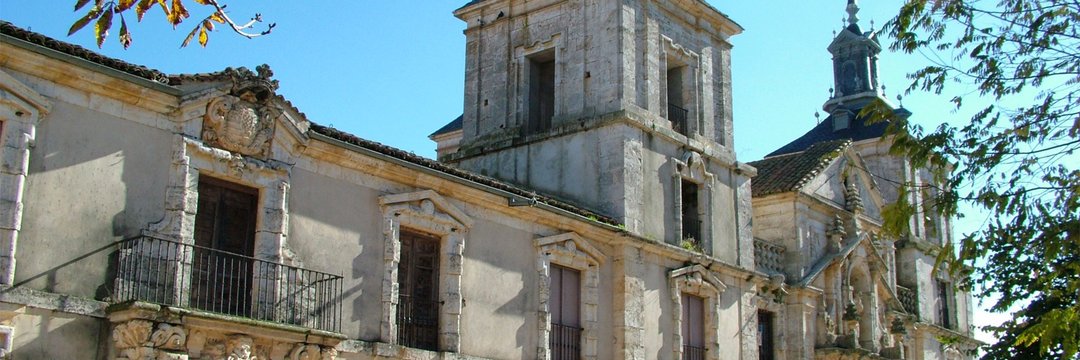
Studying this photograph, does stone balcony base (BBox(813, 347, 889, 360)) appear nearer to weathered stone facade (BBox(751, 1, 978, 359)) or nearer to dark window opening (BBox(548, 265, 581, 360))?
weathered stone facade (BBox(751, 1, 978, 359))

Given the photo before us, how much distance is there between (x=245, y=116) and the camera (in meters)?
15.4

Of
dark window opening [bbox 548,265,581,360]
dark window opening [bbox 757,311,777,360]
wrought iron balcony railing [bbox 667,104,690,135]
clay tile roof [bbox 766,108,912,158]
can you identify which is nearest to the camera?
dark window opening [bbox 548,265,581,360]

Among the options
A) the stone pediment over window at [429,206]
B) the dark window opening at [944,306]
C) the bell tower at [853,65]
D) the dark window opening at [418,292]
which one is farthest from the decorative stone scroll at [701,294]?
the bell tower at [853,65]

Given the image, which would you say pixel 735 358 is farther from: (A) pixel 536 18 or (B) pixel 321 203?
(B) pixel 321 203

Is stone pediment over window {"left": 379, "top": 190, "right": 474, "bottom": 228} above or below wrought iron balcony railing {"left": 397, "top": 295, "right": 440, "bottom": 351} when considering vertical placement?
above

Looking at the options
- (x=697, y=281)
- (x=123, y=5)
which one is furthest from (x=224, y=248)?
(x=697, y=281)

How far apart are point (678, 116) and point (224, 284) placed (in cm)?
1076

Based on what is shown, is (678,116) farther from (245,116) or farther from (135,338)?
(135,338)

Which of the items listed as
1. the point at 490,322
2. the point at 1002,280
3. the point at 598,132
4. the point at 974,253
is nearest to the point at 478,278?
the point at 490,322

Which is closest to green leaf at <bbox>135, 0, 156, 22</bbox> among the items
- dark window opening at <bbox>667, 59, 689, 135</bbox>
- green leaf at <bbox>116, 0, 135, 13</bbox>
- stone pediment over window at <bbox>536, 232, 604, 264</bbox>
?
green leaf at <bbox>116, 0, 135, 13</bbox>

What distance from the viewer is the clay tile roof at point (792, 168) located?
25.9 m

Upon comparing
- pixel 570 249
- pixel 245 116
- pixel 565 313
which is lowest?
pixel 565 313

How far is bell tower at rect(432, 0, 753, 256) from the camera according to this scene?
21438 millimetres

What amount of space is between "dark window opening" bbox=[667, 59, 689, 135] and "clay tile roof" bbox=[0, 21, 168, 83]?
11072mm
